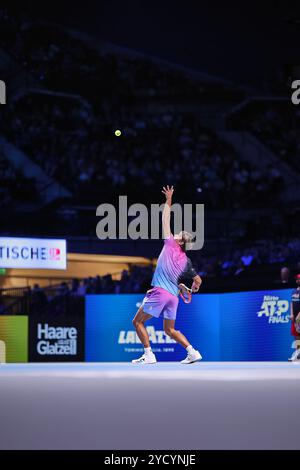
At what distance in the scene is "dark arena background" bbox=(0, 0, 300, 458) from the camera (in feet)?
67.3

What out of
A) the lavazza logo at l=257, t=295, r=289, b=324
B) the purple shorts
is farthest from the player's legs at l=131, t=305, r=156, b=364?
the lavazza logo at l=257, t=295, r=289, b=324

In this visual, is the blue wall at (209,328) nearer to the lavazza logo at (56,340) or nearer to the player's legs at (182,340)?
the lavazza logo at (56,340)

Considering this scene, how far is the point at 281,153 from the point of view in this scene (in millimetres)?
33594

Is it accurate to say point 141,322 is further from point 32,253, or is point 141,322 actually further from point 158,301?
point 32,253

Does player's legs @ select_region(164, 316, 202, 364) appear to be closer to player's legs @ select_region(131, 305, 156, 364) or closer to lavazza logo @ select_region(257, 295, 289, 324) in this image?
player's legs @ select_region(131, 305, 156, 364)

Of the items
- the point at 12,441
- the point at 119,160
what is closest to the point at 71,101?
the point at 119,160

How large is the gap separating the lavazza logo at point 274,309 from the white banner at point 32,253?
705 centimetres

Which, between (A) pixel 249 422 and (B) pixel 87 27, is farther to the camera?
(B) pixel 87 27

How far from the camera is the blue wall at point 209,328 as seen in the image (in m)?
19.3

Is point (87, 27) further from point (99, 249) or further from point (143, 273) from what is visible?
point (143, 273)

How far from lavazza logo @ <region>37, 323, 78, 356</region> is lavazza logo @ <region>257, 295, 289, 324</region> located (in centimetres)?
479

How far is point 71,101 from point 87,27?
470cm

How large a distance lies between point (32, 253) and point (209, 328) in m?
6.32

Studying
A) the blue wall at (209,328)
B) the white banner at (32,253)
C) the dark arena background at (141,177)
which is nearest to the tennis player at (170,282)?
the dark arena background at (141,177)
